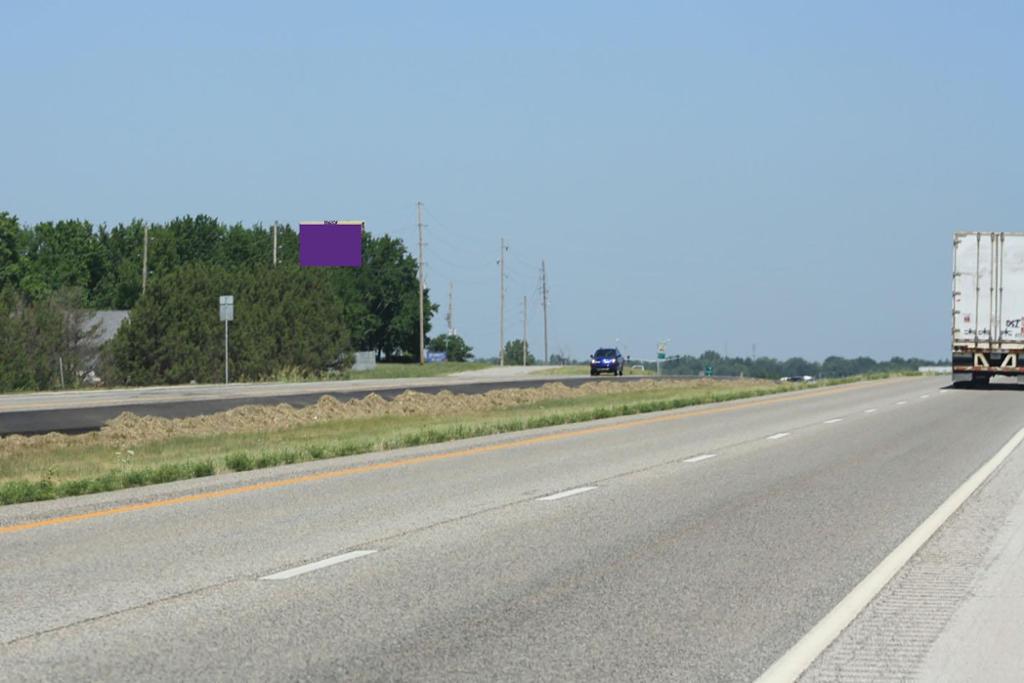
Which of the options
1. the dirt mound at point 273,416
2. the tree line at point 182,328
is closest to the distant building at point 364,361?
the tree line at point 182,328

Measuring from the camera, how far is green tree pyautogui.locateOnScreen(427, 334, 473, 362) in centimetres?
16888

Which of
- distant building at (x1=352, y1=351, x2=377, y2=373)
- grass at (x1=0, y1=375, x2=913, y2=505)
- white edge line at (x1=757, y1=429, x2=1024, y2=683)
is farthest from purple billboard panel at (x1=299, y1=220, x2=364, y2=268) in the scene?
white edge line at (x1=757, y1=429, x2=1024, y2=683)

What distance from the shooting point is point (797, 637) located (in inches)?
329

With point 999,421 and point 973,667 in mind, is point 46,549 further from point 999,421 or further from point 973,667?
point 999,421

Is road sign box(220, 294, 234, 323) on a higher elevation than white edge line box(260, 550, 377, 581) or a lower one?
higher

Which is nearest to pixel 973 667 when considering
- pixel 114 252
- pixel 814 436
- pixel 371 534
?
pixel 371 534

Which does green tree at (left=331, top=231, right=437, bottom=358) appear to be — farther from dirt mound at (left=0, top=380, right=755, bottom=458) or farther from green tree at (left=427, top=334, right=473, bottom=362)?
dirt mound at (left=0, top=380, right=755, bottom=458)

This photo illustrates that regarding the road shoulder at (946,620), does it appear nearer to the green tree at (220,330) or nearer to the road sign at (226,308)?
the road sign at (226,308)

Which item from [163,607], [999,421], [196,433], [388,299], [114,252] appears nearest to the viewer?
[163,607]

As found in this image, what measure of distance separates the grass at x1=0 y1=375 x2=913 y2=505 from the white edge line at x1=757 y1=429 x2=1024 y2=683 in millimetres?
8651

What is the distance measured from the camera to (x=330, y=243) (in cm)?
9469

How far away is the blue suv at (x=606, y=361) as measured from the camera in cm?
9406

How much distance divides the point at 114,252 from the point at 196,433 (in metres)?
114

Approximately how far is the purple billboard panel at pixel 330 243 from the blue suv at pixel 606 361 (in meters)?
15.3
